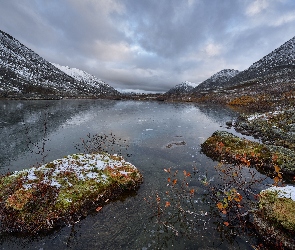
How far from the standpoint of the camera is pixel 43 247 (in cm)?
977

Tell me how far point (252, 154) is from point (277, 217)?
10.8m

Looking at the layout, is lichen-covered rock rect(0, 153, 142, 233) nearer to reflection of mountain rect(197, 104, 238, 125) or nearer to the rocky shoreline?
the rocky shoreline

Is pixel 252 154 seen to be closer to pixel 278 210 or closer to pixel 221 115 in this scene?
pixel 278 210

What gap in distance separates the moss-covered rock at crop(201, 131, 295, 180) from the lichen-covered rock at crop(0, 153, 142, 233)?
400 inches

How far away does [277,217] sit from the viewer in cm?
990

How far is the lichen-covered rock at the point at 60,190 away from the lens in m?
11.0

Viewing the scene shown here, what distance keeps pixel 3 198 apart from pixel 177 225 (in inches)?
396

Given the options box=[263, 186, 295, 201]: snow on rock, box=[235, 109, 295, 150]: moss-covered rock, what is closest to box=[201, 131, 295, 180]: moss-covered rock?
box=[263, 186, 295, 201]: snow on rock

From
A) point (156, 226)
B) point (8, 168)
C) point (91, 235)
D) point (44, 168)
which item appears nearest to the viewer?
point (91, 235)

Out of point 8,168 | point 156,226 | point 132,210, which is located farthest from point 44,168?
point 156,226

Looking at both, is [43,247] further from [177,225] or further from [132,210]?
[177,225]

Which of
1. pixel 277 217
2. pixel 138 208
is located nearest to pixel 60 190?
pixel 138 208

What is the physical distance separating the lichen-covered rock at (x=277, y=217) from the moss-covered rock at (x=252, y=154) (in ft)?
17.6

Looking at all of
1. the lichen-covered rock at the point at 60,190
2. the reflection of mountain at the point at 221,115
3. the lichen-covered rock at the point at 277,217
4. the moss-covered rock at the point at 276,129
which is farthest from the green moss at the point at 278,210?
the reflection of mountain at the point at 221,115
